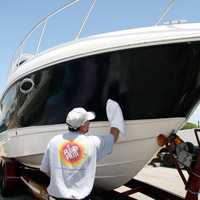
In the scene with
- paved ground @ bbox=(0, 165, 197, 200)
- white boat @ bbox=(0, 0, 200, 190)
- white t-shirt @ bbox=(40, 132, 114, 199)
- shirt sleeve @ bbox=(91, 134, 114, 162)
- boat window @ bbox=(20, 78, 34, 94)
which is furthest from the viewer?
paved ground @ bbox=(0, 165, 197, 200)

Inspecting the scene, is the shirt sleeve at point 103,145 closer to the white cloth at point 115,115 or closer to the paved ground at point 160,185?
the white cloth at point 115,115

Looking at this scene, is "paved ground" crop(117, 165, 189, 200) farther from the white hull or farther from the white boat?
the white boat

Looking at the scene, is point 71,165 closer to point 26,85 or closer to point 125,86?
point 125,86

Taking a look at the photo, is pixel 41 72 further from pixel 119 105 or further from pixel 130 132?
pixel 130 132

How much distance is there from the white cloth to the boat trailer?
1.56 ft

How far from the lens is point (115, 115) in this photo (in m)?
2.16

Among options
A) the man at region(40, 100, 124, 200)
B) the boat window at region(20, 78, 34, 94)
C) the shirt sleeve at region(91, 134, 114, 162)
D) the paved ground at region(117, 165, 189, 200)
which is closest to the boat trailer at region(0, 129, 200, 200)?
the shirt sleeve at region(91, 134, 114, 162)

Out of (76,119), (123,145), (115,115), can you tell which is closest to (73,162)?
(76,119)

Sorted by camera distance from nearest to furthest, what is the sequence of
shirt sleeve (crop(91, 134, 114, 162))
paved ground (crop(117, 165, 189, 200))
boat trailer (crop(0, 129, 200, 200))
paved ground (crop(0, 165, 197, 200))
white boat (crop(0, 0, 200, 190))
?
shirt sleeve (crop(91, 134, 114, 162))
white boat (crop(0, 0, 200, 190))
boat trailer (crop(0, 129, 200, 200))
paved ground (crop(0, 165, 197, 200))
paved ground (crop(117, 165, 189, 200))

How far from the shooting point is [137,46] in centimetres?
206

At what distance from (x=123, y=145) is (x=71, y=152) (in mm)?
944

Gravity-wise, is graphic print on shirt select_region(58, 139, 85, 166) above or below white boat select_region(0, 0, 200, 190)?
below

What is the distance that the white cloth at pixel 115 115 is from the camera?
208 centimetres

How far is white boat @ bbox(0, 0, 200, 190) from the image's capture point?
2.06m
